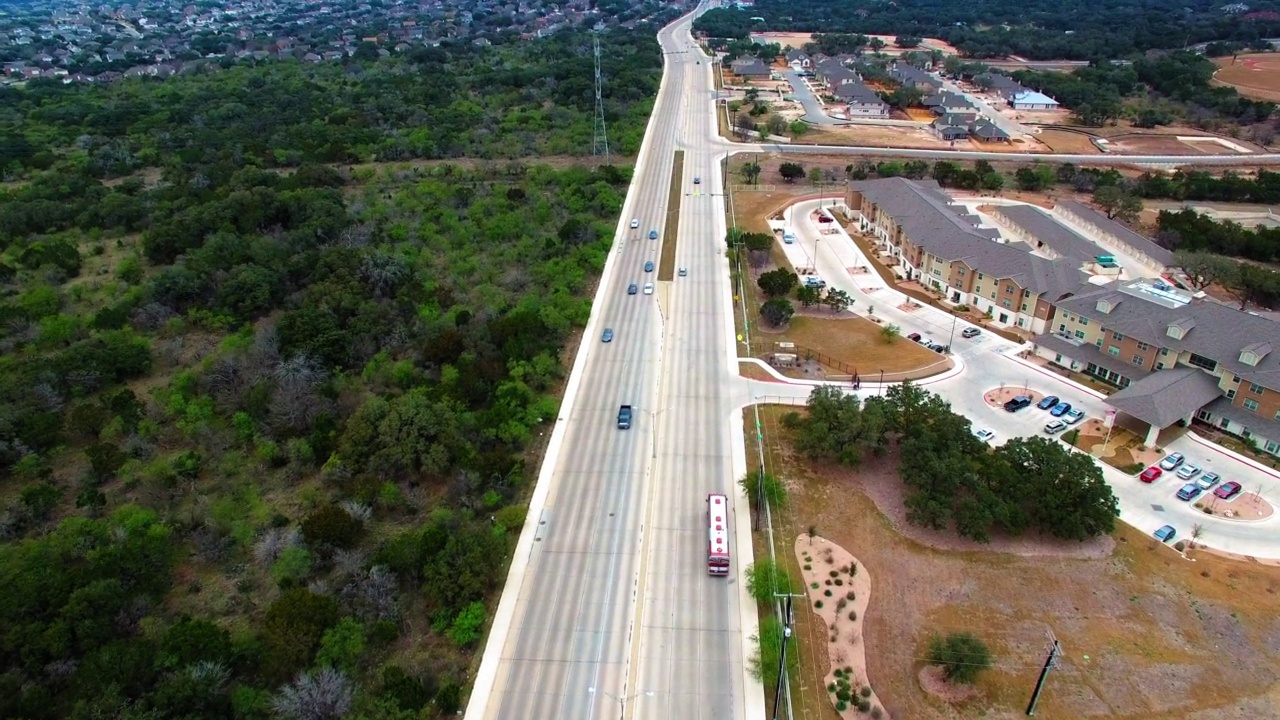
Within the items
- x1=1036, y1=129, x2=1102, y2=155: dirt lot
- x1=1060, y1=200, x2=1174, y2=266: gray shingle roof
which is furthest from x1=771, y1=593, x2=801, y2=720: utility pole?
x1=1036, y1=129, x2=1102, y2=155: dirt lot

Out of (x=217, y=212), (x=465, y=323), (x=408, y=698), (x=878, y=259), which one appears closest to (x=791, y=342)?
(x=878, y=259)

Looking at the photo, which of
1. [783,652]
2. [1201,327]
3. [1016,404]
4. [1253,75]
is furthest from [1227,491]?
[1253,75]

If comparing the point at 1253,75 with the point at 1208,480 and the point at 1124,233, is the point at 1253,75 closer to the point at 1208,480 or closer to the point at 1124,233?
the point at 1124,233

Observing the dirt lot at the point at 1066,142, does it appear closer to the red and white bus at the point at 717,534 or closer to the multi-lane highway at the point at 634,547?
the multi-lane highway at the point at 634,547

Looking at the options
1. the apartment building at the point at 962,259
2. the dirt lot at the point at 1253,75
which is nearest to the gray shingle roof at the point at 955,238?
the apartment building at the point at 962,259

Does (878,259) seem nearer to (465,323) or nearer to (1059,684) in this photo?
(465,323)
